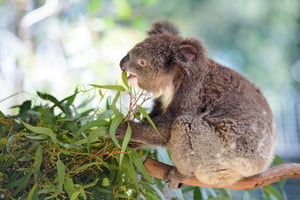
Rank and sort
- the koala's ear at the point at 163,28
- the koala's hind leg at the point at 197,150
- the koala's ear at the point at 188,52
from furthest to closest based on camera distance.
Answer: the koala's ear at the point at 163,28
the koala's ear at the point at 188,52
the koala's hind leg at the point at 197,150

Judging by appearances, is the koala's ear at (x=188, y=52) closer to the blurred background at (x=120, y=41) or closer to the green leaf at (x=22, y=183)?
the blurred background at (x=120, y=41)

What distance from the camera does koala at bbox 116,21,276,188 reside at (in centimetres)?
212

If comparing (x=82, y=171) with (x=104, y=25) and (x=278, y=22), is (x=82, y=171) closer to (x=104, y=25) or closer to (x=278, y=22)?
(x=104, y=25)

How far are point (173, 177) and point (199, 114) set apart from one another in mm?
362

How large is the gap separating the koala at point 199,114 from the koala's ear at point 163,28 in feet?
0.36

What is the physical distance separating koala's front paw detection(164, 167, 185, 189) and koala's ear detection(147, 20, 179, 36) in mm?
911

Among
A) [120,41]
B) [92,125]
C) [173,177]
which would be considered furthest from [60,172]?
[120,41]

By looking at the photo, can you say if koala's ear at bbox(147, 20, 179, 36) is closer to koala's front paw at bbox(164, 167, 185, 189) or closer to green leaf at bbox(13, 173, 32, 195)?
koala's front paw at bbox(164, 167, 185, 189)

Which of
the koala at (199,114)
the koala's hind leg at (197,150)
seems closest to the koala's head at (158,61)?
the koala at (199,114)

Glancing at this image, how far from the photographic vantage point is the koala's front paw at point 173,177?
2.16 metres

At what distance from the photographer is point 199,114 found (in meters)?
2.30

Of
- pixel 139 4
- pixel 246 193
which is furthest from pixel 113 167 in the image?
pixel 139 4

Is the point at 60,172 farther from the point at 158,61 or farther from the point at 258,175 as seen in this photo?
the point at 258,175

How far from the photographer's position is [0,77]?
19.8 feet
